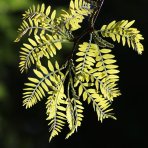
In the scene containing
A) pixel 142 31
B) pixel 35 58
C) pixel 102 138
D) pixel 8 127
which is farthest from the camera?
pixel 102 138

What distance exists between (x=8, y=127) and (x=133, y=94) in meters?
1.33

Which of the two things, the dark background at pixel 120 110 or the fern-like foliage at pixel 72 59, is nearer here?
the fern-like foliage at pixel 72 59

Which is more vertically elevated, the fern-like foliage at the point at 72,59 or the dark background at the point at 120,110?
the dark background at the point at 120,110

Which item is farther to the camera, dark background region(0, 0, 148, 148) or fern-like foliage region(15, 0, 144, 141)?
dark background region(0, 0, 148, 148)

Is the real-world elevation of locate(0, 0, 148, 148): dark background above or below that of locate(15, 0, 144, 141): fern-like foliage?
above

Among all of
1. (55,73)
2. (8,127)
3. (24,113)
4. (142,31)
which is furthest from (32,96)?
(142,31)

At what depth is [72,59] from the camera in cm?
65

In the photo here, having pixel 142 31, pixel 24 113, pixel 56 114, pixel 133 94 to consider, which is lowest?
pixel 56 114

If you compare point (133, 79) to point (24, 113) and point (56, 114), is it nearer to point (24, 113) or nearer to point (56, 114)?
point (24, 113)

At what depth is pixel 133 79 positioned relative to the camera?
361 cm

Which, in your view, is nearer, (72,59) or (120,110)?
(72,59)

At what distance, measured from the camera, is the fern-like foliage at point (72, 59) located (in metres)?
0.63

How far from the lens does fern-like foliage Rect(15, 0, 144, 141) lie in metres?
0.63

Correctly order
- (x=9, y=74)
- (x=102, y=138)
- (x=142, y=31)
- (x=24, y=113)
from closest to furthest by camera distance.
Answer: (x=9, y=74) → (x=24, y=113) → (x=142, y=31) → (x=102, y=138)
